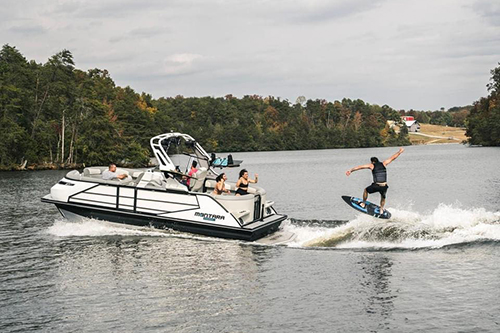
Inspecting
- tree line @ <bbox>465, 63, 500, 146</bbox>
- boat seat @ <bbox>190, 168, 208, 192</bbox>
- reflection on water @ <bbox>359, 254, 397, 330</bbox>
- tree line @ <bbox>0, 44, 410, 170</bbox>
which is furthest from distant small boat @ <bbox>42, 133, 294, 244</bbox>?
tree line @ <bbox>465, 63, 500, 146</bbox>

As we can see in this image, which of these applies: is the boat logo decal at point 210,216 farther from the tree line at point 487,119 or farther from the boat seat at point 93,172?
the tree line at point 487,119

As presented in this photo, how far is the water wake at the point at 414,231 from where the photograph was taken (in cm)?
1784

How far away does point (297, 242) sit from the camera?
62.7 ft

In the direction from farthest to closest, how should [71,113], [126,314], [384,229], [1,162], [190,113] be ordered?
[190,113] < [71,113] < [1,162] < [384,229] < [126,314]

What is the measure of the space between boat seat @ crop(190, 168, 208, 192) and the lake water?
6.17 feet

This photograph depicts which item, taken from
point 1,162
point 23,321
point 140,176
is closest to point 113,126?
point 1,162

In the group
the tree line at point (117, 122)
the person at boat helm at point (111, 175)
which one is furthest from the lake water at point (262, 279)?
the tree line at point (117, 122)

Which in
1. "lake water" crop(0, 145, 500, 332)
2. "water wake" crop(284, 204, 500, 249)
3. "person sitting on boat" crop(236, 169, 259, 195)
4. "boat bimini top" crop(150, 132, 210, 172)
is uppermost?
"boat bimini top" crop(150, 132, 210, 172)

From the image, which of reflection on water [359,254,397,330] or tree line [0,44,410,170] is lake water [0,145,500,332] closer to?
reflection on water [359,254,397,330]

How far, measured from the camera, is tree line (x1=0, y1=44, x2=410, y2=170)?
250ft

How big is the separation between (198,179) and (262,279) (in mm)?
6400

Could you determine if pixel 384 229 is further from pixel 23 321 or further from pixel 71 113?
pixel 71 113

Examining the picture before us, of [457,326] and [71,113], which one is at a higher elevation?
[71,113]

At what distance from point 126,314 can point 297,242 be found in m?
7.92
